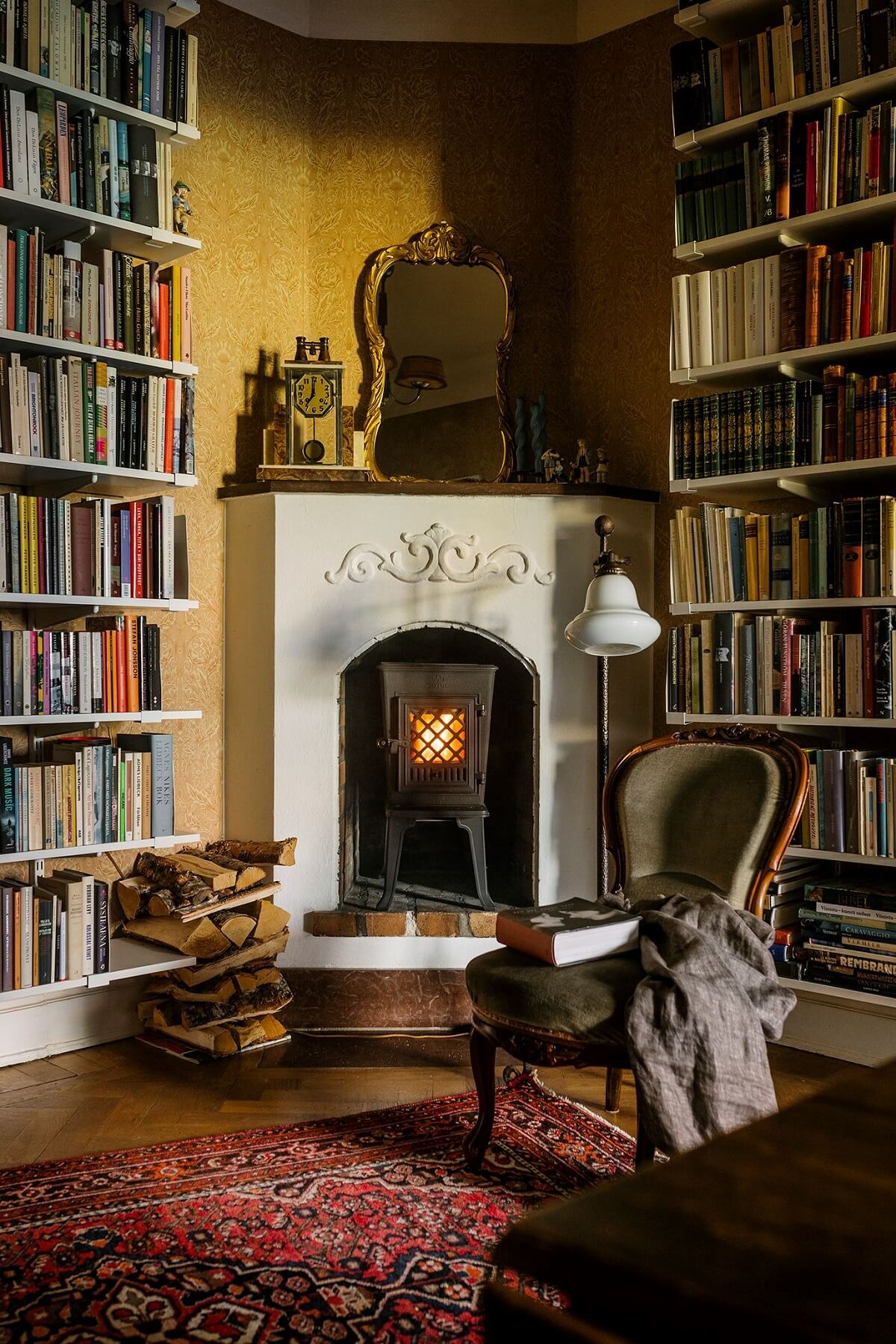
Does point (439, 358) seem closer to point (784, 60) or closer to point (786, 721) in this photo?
point (784, 60)

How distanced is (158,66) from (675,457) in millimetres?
1808

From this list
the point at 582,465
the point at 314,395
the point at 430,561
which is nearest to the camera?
the point at 430,561

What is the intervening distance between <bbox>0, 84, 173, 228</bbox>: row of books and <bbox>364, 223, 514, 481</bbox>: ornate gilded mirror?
97cm

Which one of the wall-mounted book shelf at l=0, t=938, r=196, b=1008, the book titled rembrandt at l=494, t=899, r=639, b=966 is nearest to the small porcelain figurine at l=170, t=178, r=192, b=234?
the wall-mounted book shelf at l=0, t=938, r=196, b=1008

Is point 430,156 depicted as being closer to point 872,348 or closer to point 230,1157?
point 872,348

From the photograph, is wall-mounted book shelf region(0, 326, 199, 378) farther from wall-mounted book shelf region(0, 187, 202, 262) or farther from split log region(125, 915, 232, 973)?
split log region(125, 915, 232, 973)

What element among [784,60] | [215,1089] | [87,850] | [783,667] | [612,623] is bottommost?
[215,1089]

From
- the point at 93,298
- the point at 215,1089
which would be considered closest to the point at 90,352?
the point at 93,298

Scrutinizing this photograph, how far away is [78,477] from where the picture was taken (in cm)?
295

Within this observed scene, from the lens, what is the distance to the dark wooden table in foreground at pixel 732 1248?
53cm

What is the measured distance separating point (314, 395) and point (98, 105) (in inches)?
40.5

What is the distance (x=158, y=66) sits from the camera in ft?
9.85

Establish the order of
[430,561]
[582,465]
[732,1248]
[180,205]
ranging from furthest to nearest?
1. [582,465]
2. [430,561]
3. [180,205]
4. [732,1248]

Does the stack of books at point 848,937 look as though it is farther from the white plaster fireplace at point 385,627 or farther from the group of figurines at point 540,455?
the group of figurines at point 540,455
